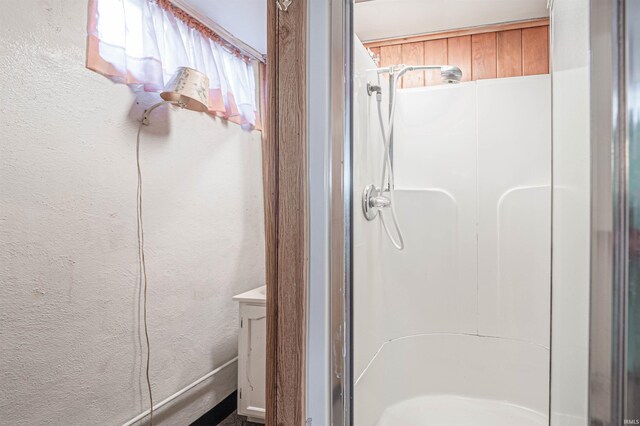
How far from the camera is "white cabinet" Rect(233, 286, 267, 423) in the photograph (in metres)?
1.99

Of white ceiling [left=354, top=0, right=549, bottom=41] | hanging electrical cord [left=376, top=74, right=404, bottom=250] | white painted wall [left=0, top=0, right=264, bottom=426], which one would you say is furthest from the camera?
white ceiling [left=354, top=0, right=549, bottom=41]

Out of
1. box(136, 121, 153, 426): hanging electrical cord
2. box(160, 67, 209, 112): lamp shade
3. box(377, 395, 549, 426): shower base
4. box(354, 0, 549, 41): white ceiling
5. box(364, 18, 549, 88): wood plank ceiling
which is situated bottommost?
box(377, 395, 549, 426): shower base

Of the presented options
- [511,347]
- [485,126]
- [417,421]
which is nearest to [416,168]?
[485,126]

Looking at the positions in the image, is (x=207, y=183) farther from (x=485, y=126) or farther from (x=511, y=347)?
(x=511, y=347)

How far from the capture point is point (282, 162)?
3.17 ft

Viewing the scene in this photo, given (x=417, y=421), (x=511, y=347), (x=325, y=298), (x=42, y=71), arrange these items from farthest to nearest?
(x=511, y=347) < (x=417, y=421) < (x=42, y=71) < (x=325, y=298)

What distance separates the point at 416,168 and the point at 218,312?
138cm

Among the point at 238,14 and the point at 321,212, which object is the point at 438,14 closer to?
the point at 238,14

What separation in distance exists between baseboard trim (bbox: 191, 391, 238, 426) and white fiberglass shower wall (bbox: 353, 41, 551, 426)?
3.34 ft

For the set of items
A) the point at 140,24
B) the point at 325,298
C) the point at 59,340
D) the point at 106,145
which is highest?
the point at 140,24

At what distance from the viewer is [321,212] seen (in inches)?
37.4

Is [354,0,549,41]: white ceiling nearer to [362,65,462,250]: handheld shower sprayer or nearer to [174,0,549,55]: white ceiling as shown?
[174,0,549,55]: white ceiling

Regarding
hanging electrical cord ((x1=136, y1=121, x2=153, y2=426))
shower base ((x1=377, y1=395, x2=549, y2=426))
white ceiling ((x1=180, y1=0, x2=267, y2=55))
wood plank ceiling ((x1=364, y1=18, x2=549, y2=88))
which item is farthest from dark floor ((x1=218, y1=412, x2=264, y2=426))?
white ceiling ((x1=180, y1=0, x2=267, y2=55))

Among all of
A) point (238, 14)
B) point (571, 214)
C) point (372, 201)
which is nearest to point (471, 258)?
point (372, 201)
